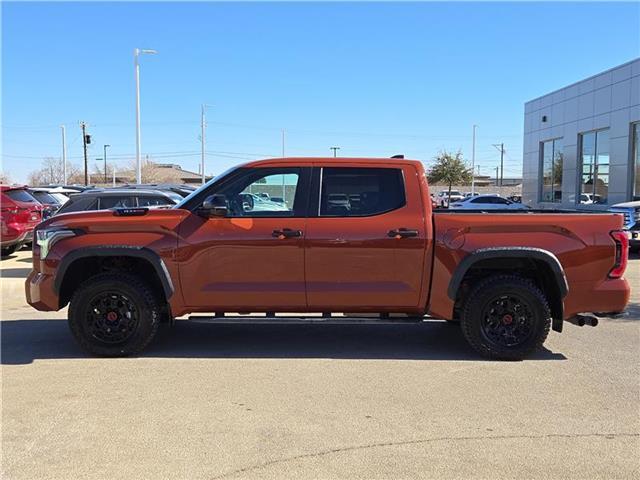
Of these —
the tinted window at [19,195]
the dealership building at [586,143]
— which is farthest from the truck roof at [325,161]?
the dealership building at [586,143]

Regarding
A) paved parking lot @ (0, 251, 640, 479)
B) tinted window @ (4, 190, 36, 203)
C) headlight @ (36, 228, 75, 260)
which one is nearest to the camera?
paved parking lot @ (0, 251, 640, 479)

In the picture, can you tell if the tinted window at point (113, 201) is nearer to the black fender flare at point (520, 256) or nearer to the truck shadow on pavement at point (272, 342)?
the truck shadow on pavement at point (272, 342)

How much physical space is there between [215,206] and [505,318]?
9.75 ft

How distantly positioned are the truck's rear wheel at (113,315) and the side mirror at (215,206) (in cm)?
99

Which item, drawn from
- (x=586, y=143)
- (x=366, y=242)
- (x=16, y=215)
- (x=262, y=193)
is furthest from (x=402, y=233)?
(x=586, y=143)

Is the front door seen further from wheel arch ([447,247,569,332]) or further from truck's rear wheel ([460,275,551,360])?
truck's rear wheel ([460,275,551,360])

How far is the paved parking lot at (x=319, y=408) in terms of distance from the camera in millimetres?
3533

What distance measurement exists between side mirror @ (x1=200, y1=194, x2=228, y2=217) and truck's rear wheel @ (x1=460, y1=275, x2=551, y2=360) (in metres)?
2.51

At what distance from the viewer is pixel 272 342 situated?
6.26m

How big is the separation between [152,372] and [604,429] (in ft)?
12.2

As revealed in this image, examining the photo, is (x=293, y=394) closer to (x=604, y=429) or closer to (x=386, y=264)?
(x=386, y=264)

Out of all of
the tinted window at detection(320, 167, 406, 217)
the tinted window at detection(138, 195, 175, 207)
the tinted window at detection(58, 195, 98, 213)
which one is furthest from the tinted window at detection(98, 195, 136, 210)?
the tinted window at detection(320, 167, 406, 217)

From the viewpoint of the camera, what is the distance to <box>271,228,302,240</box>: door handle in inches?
215

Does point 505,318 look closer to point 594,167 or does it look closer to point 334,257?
point 334,257
